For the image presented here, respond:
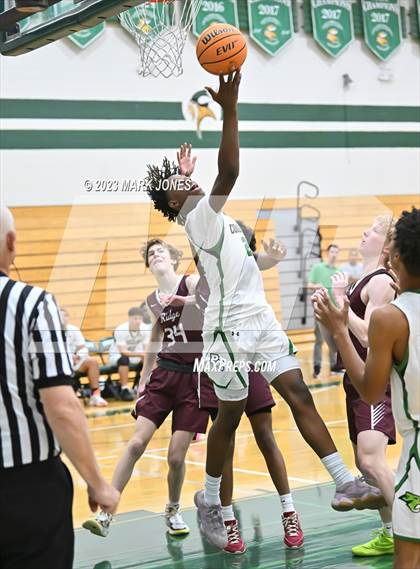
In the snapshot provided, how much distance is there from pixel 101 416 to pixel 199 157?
4220 millimetres

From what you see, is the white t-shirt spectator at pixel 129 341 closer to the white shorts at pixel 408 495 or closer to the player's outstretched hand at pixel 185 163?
the player's outstretched hand at pixel 185 163

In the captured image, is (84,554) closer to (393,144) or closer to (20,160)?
(20,160)

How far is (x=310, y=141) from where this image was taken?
51.9 ft

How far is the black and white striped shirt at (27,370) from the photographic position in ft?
10.4

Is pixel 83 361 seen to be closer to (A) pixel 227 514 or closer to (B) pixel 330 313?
(A) pixel 227 514

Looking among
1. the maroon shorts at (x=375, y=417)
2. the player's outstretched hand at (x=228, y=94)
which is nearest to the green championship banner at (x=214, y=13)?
the player's outstretched hand at (x=228, y=94)

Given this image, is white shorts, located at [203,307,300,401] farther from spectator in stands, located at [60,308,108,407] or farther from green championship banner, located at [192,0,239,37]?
green championship banner, located at [192,0,239,37]

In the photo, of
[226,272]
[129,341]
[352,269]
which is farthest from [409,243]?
[352,269]

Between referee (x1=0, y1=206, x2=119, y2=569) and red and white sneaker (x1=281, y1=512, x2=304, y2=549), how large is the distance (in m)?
2.64

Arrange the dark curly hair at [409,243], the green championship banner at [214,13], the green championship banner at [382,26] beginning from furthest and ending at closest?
the green championship banner at [214,13] < the green championship banner at [382,26] < the dark curly hair at [409,243]

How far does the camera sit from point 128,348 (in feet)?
42.9

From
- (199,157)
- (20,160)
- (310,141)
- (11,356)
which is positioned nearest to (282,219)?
(310,141)

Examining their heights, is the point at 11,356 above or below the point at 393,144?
below

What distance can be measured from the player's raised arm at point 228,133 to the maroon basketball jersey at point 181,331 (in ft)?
4.67
